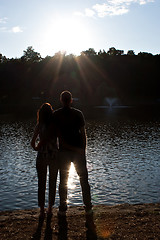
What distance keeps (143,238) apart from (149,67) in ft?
342

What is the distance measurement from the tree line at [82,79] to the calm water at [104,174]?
223 ft

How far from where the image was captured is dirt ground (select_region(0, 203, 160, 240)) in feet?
17.8

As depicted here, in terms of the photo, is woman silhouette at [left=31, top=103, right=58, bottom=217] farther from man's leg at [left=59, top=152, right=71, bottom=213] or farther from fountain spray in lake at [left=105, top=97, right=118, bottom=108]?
fountain spray in lake at [left=105, top=97, right=118, bottom=108]

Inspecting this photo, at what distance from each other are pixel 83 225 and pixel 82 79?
9219 centimetres

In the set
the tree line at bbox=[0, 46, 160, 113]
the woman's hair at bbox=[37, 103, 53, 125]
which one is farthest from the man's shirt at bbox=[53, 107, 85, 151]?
the tree line at bbox=[0, 46, 160, 113]

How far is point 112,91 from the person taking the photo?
9231 centimetres

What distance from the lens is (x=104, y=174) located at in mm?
12844

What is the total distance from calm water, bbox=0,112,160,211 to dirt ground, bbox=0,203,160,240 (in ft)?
7.17

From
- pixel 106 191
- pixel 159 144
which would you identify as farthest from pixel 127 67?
pixel 106 191

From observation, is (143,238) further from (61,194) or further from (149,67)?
(149,67)

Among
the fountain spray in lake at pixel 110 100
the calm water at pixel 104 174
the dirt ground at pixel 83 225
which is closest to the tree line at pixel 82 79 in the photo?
the fountain spray in lake at pixel 110 100

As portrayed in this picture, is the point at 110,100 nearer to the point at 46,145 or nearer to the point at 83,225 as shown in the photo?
the point at 46,145

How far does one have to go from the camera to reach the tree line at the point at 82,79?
302 ft

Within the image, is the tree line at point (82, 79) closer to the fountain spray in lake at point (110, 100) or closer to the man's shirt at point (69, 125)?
the fountain spray in lake at point (110, 100)
